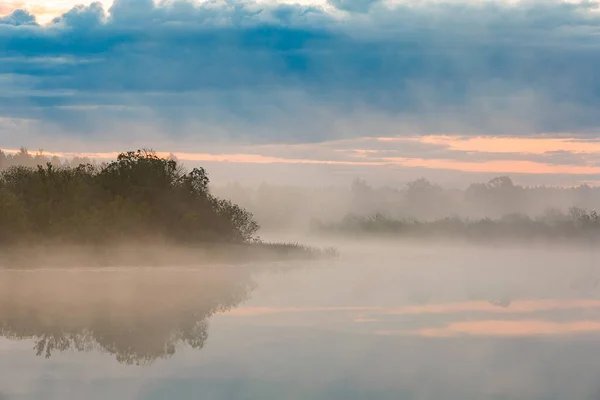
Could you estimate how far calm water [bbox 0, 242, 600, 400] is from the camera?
740 inches

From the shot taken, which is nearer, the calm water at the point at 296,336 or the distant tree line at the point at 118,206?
the calm water at the point at 296,336

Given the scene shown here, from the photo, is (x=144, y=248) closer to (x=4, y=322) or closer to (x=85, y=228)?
(x=85, y=228)

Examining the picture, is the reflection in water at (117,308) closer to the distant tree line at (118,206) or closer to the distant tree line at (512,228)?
the distant tree line at (118,206)

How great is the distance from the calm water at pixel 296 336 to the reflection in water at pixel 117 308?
0.06 m

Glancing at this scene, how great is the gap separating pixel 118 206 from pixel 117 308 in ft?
91.9

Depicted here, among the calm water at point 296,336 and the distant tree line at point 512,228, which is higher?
the calm water at point 296,336

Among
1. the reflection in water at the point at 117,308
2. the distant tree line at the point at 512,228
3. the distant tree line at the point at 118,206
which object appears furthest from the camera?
the distant tree line at the point at 512,228

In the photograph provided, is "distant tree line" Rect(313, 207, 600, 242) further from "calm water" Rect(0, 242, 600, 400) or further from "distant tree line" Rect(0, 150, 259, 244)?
"calm water" Rect(0, 242, 600, 400)

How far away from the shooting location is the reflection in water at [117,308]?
25.4m

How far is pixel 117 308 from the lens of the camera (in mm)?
33156

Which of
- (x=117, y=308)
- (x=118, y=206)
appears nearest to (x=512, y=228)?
(x=118, y=206)

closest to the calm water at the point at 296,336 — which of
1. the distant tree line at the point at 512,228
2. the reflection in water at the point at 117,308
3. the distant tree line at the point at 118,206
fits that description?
the reflection in water at the point at 117,308

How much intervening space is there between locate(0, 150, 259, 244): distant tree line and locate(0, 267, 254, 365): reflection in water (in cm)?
645

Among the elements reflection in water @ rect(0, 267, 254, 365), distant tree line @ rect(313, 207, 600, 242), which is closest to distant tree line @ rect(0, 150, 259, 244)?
reflection in water @ rect(0, 267, 254, 365)
